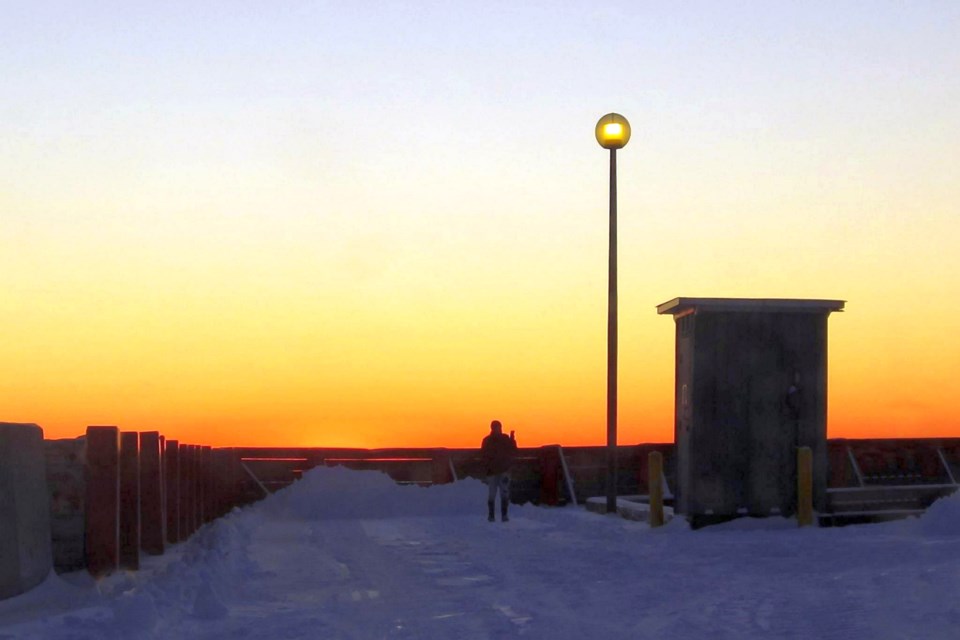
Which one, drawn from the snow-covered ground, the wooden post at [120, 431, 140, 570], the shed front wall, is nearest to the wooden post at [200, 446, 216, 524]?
the snow-covered ground

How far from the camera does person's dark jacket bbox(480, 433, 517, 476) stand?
84.6 ft

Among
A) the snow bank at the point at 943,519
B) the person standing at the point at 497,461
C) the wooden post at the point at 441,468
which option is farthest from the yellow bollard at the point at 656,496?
the wooden post at the point at 441,468

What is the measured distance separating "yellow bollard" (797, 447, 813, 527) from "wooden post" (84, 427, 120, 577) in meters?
10.8

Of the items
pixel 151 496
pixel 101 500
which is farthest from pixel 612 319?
pixel 101 500

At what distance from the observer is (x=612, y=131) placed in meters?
23.4

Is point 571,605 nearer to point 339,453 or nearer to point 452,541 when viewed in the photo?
point 452,541

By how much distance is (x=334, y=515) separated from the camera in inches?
1208

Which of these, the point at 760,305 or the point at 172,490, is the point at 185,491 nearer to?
the point at 172,490

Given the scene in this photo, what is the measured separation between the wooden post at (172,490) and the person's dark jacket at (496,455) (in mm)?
7444

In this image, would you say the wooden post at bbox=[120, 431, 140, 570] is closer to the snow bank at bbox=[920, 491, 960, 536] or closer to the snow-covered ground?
the snow-covered ground

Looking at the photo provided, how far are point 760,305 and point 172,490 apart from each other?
31.7ft

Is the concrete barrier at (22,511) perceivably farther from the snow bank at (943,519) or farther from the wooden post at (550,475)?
the wooden post at (550,475)

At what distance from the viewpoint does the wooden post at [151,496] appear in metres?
17.0

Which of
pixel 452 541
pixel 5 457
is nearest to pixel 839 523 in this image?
pixel 452 541
